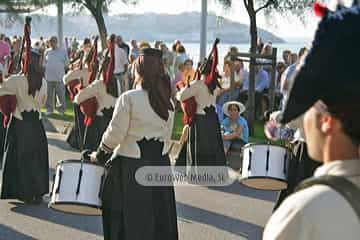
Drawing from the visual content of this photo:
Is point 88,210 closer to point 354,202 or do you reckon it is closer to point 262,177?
point 262,177

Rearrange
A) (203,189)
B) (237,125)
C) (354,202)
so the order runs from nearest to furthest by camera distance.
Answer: (354,202)
(203,189)
(237,125)

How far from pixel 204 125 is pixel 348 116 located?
21.7ft

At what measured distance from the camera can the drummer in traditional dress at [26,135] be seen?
673 cm

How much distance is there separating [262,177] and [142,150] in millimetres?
1148

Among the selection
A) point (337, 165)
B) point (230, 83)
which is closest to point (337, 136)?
point (337, 165)

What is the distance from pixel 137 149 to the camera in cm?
488

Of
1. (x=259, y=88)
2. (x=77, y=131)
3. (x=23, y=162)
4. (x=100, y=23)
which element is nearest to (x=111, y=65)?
(x=23, y=162)

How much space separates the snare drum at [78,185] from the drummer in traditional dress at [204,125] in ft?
10.6

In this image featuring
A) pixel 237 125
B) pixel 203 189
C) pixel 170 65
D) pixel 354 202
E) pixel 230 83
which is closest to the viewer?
pixel 354 202

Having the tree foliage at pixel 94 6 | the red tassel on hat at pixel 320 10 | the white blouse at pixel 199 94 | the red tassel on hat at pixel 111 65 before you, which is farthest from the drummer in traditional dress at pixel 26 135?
the tree foliage at pixel 94 6

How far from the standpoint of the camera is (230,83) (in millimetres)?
12102

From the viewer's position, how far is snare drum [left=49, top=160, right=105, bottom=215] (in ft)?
15.6

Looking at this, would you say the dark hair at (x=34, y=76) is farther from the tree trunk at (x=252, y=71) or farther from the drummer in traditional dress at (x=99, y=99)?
the tree trunk at (x=252, y=71)

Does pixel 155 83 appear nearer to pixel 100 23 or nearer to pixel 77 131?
pixel 77 131
